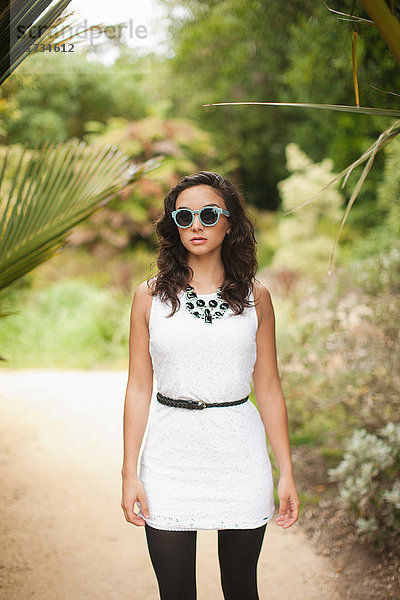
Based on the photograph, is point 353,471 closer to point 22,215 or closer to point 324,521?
point 324,521

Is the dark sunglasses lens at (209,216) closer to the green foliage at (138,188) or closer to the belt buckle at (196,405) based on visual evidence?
the belt buckle at (196,405)

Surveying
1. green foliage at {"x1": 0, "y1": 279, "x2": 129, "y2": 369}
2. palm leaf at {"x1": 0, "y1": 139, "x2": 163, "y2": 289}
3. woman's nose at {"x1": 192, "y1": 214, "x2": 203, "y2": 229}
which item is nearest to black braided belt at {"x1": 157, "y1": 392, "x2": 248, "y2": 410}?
woman's nose at {"x1": 192, "y1": 214, "x2": 203, "y2": 229}

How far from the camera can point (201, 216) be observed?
172 cm

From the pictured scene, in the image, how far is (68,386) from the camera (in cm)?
639

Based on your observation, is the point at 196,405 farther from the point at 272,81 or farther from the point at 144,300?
the point at 272,81

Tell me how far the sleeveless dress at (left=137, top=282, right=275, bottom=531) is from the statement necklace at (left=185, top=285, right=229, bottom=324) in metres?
0.02

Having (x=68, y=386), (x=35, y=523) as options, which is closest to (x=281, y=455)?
(x=35, y=523)

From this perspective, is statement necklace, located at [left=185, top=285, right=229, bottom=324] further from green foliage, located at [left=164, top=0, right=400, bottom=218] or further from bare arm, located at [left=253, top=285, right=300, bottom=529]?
green foliage, located at [left=164, top=0, right=400, bottom=218]

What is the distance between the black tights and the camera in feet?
5.41

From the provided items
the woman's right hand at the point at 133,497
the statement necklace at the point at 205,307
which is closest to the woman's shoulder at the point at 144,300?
the statement necklace at the point at 205,307

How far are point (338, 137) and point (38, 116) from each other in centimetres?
603

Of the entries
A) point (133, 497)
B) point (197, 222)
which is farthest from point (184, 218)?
point (133, 497)

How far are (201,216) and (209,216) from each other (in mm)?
25

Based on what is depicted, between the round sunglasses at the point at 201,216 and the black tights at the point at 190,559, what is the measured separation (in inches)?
36.3
